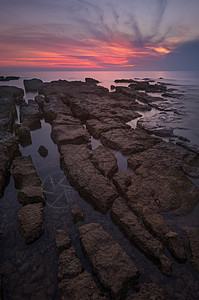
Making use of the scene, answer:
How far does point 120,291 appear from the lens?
228 cm

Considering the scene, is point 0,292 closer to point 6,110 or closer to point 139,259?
point 139,259

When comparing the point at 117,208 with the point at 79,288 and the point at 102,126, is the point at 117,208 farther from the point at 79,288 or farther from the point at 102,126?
the point at 102,126

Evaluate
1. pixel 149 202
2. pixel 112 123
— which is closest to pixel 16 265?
pixel 149 202

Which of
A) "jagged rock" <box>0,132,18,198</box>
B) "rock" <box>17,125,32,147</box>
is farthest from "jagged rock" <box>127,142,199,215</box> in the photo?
"rock" <box>17,125,32,147</box>

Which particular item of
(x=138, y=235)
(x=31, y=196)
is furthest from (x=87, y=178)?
(x=138, y=235)

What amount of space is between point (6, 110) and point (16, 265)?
9.79m

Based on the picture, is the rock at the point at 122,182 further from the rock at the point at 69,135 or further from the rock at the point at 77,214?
the rock at the point at 69,135

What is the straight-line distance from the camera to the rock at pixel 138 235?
2695 mm

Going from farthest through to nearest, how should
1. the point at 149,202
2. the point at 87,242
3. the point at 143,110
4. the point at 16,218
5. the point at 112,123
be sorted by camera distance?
the point at 143,110 → the point at 112,123 → the point at 149,202 → the point at 16,218 → the point at 87,242

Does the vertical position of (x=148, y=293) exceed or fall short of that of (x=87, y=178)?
it falls short

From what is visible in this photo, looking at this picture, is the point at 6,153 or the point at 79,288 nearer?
the point at 79,288

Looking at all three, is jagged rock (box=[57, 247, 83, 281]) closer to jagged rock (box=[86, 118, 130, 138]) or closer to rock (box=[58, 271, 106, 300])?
rock (box=[58, 271, 106, 300])

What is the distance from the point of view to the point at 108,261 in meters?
2.61

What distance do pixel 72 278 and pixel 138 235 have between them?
133cm
